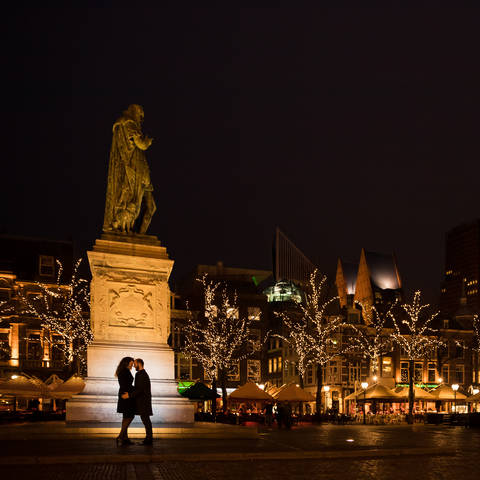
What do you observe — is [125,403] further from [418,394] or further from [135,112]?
[418,394]

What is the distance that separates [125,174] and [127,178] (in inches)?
6.2

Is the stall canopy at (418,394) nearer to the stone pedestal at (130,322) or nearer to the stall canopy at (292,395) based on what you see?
the stall canopy at (292,395)

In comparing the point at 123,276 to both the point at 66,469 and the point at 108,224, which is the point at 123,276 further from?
the point at 66,469

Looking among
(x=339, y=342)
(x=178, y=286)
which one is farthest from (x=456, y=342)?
(x=178, y=286)

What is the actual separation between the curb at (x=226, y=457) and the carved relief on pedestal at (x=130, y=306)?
7.80 meters

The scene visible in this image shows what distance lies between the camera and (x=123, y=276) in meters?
20.0

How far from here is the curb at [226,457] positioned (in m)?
11.2

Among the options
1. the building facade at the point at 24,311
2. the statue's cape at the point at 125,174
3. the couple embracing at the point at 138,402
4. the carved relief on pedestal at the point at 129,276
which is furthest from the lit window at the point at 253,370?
the couple embracing at the point at 138,402

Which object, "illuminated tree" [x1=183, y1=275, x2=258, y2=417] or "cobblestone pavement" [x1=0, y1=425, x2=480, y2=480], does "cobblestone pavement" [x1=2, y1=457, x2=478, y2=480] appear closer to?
"cobblestone pavement" [x1=0, y1=425, x2=480, y2=480]

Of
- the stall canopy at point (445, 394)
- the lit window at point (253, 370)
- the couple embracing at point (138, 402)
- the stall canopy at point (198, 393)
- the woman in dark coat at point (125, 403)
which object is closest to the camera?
the woman in dark coat at point (125, 403)

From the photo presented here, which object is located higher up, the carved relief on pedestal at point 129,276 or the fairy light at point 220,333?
the carved relief on pedestal at point 129,276

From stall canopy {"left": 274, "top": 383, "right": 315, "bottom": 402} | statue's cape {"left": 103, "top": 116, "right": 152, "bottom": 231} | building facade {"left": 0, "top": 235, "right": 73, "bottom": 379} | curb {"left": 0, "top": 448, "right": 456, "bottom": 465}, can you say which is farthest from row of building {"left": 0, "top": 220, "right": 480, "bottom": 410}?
curb {"left": 0, "top": 448, "right": 456, "bottom": 465}

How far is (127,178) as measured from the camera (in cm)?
2152

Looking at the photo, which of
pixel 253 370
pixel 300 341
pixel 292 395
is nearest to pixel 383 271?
pixel 253 370
